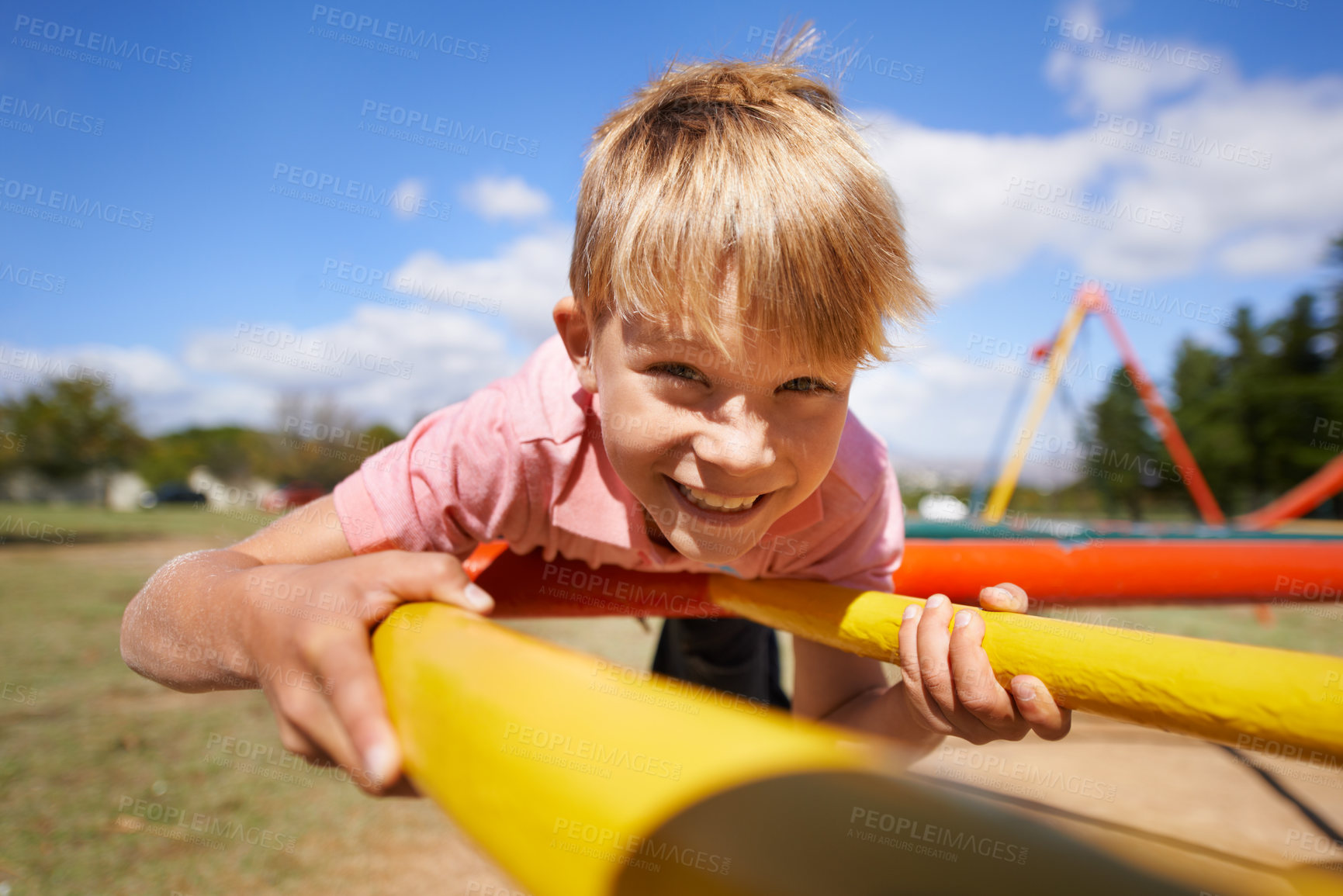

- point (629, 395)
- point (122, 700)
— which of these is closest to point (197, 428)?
point (122, 700)

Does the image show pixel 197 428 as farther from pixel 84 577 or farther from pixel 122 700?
pixel 122 700

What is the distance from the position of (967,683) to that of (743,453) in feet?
1.08

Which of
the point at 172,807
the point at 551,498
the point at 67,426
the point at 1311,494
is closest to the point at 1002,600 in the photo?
the point at 551,498

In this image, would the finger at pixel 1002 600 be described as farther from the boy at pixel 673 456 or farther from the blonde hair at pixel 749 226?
the blonde hair at pixel 749 226

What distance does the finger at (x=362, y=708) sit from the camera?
0.48 metres

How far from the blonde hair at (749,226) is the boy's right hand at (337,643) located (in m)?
0.41

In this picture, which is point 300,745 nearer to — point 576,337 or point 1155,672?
point 1155,672

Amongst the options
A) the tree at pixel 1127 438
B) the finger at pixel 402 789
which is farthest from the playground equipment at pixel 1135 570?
the tree at pixel 1127 438

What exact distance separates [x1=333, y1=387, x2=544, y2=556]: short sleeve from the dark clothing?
0.76 metres

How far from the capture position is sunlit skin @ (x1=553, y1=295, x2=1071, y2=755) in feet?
2.44

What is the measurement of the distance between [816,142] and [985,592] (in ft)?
2.02

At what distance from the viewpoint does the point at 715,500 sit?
0.95 metres

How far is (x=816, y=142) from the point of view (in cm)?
100

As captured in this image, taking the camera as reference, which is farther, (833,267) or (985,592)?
(833,267)
